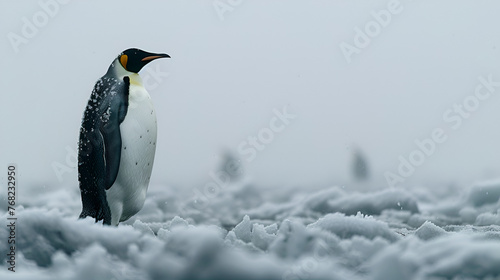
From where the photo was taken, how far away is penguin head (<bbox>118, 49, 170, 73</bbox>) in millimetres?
3244

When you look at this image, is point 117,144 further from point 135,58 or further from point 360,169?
point 360,169

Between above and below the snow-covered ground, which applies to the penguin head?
above

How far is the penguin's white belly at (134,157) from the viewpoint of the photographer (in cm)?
307

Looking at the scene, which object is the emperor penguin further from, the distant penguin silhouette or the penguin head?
the distant penguin silhouette

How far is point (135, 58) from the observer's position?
3.26 metres

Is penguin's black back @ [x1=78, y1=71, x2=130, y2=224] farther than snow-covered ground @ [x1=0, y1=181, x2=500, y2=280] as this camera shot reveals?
Yes

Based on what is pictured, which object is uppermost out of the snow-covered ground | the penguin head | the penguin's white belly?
the penguin head

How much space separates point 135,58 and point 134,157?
0.64m

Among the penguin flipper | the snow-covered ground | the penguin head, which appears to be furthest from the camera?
the penguin head

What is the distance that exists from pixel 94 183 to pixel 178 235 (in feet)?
3.93

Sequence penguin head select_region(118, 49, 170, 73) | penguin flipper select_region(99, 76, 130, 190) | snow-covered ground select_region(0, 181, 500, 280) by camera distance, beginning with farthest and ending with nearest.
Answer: penguin head select_region(118, 49, 170, 73), penguin flipper select_region(99, 76, 130, 190), snow-covered ground select_region(0, 181, 500, 280)

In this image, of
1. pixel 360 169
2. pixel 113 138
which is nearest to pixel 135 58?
pixel 113 138

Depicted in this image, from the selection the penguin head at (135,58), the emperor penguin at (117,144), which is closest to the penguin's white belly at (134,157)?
the emperor penguin at (117,144)

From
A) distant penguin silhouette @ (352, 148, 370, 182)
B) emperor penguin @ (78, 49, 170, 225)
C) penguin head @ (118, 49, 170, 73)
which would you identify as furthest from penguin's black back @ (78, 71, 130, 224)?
distant penguin silhouette @ (352, 148, 370, 182)
